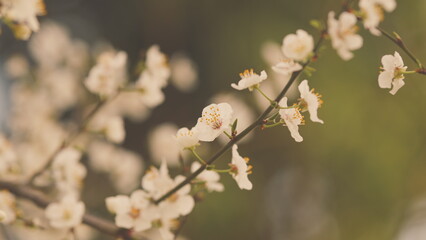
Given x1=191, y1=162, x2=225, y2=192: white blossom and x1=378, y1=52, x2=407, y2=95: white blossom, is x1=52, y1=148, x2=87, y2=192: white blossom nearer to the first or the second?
x1=191, y1=162, x2=225, y2=192: white blossom

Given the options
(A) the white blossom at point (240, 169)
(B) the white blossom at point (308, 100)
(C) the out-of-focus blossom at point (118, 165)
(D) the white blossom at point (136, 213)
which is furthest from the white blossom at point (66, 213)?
(C) the out-of-focus blossom at point (118, 165)

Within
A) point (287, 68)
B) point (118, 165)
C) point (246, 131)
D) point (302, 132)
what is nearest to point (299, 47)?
point (287, 68)

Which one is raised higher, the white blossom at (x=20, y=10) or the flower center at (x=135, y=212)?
the white blossom at (x=20, y=10)

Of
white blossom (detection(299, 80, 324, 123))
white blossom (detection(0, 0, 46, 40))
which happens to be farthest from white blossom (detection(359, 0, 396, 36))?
white blossom (detection(0, 0, 46, 40))

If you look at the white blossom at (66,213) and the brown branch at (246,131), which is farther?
the white blossom at (66,213)

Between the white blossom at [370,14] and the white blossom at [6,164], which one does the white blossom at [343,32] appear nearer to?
the white blossom at [370,14]

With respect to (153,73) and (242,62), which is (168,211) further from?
(242,62)
